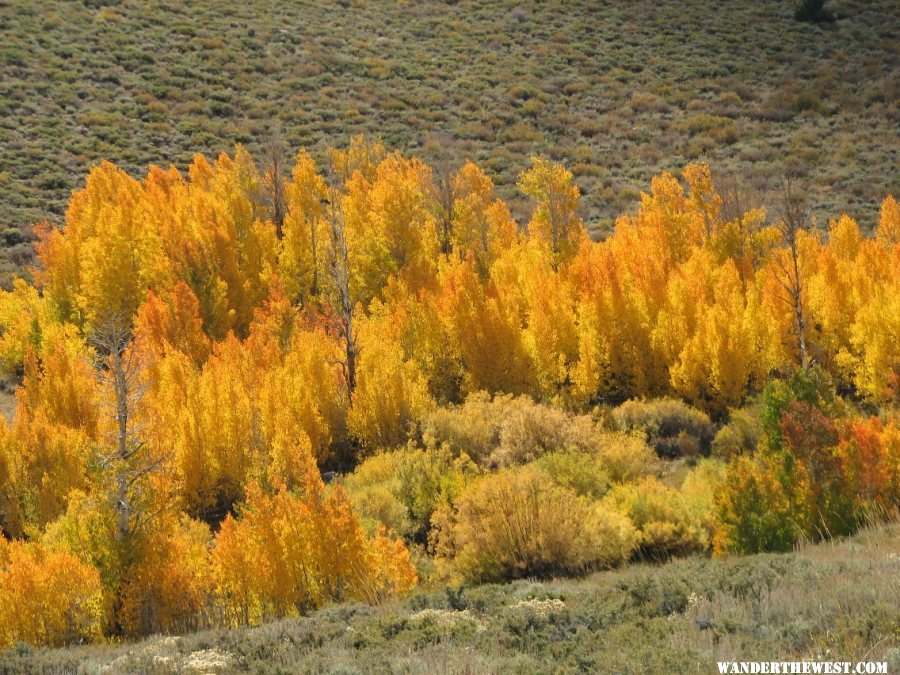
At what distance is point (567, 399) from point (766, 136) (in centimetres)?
3962

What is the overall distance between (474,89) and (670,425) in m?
52.2

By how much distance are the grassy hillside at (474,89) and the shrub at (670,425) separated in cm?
2368

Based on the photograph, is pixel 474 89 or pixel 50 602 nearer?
pixel 50 602

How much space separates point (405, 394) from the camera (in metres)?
25.2

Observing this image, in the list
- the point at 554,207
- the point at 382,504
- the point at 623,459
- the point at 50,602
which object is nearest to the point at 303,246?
the point at 554,207

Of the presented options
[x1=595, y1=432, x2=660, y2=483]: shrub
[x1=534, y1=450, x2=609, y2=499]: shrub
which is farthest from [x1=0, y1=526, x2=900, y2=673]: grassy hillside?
[x1=595, y1=432, x2=660, y2=483]: shrub

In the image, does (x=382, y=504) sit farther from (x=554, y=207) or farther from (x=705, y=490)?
(x=554, y=207)

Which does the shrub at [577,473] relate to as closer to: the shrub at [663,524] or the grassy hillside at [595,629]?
the shrub at [663,524]

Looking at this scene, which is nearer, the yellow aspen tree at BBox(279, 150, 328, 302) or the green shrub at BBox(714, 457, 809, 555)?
the green shrub at BBox(714, 457, 809, 555)

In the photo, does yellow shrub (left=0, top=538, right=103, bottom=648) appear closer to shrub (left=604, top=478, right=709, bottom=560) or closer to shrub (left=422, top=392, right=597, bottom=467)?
shrub (left=422, top=392, right=597, bottom=467)

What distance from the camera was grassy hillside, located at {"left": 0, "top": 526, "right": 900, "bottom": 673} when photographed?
7320mm

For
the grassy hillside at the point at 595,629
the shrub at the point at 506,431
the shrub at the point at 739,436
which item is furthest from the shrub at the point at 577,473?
the grassy hillside at the point at 595,629

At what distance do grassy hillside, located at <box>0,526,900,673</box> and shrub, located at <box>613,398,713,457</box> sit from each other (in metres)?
11.1

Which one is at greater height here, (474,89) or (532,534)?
(474,89)
